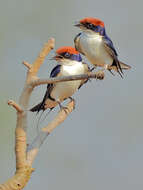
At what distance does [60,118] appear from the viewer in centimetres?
175

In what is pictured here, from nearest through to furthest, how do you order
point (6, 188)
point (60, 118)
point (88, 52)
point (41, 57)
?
1. point (6, 188)
2. point (41, 57)
3. point (60, 118)
4. point (88, 52)

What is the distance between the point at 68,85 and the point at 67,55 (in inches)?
7.1

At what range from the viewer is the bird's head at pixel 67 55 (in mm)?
2213

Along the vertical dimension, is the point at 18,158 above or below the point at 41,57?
below

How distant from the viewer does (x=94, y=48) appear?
2316mm

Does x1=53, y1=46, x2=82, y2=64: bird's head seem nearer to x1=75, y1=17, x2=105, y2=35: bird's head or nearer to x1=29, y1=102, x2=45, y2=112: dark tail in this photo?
x1=75, y1=17, x2=105, y2=35: bird's head

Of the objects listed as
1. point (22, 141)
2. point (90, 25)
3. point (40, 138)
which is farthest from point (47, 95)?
point (22, 141)

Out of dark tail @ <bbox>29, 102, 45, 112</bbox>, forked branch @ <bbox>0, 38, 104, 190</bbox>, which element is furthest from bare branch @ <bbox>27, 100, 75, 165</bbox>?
dark tail @ <bbox>29, 102, 45, 112</bbox>

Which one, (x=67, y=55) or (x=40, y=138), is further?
(x=67, y=55)

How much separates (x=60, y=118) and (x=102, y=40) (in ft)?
2.38

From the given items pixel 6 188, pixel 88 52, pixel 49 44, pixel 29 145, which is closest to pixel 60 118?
pixel 29 145

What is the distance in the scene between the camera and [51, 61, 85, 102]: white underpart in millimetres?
2342

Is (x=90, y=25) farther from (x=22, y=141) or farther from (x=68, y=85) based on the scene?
(x=22, y=141)

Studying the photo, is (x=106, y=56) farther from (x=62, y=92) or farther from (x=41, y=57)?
(x=41, y=57)
